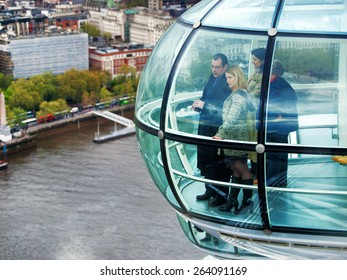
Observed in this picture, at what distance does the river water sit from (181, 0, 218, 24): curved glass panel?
461cm

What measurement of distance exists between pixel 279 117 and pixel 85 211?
6346 mm

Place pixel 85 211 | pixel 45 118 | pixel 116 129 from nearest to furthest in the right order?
pixel 85 211 → pixel 116 129 → pixel 45 118

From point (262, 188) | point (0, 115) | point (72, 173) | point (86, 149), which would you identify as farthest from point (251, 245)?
point (0, 115)

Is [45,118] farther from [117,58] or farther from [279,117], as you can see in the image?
[279,117]

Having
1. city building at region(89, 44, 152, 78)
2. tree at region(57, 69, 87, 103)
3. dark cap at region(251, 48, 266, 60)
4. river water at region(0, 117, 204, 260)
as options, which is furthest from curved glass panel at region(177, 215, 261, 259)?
city building at region(89, 44, 152, 78)

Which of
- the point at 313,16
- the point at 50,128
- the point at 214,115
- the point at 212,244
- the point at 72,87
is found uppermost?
the point at 313,16

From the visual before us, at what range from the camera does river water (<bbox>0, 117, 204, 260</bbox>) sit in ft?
21.6

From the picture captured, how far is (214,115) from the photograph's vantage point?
57.5 inches

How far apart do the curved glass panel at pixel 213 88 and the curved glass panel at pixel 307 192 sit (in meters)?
0.07

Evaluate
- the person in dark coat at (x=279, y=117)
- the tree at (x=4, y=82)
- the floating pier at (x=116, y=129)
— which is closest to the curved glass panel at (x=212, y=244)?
the person in dark coat at (x=279, y=117)

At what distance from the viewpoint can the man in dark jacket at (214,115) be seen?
57.4 inches

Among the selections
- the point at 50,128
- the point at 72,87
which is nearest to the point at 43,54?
the point at 72,87

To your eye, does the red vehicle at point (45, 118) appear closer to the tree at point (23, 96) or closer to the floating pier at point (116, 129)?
the floating pier at point (116, 129)

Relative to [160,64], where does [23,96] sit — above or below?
below
